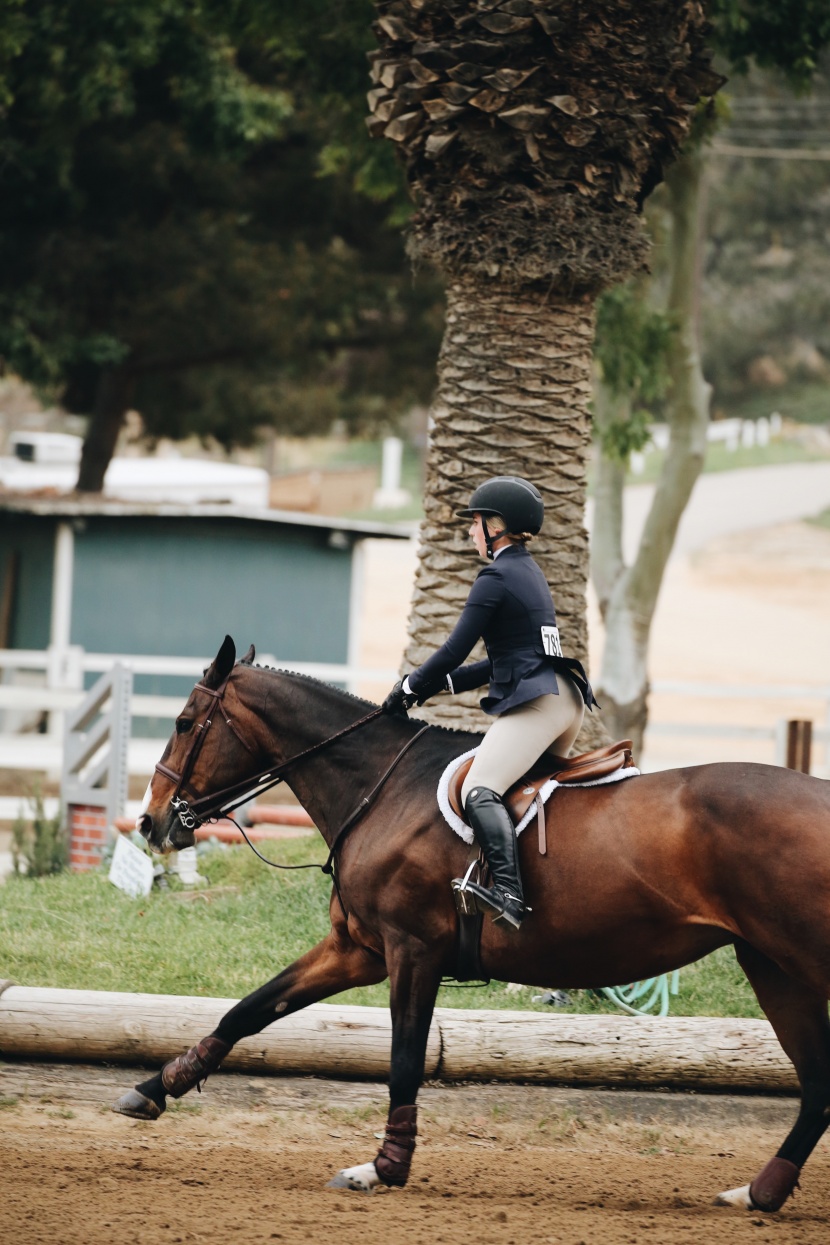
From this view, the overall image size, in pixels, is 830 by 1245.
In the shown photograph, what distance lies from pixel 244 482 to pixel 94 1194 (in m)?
28.5

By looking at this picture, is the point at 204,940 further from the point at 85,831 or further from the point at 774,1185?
the point at 774,1185

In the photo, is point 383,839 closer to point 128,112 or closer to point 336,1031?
point 336,1031

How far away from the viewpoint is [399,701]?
575 cm

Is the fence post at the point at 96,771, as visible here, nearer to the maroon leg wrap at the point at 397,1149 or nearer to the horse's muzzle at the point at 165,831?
the horse's muzzle at the point at 165,831

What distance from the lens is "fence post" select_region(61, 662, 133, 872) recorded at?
447 inches

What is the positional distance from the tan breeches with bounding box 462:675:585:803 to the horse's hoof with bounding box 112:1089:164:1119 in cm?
176

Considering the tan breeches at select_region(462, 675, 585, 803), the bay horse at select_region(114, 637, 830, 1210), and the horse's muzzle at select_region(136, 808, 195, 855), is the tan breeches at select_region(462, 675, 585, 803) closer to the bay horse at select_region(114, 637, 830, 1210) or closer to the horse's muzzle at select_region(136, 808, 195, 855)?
the bay horse at select_region(114, 637, 830, 1210)

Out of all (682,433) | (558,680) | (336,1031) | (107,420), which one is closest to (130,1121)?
(336,1031)

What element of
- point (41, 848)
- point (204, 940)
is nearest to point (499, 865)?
point (204, 940)

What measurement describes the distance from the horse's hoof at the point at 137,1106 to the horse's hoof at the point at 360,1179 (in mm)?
820

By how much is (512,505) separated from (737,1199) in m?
2.77

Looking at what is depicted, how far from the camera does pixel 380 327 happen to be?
2378 cm

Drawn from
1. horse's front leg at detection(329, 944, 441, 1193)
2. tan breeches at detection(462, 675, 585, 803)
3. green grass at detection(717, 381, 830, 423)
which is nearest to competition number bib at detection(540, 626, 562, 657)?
tan breeches at detection(462, 675, 585, 803)

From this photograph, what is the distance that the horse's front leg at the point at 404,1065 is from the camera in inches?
212
